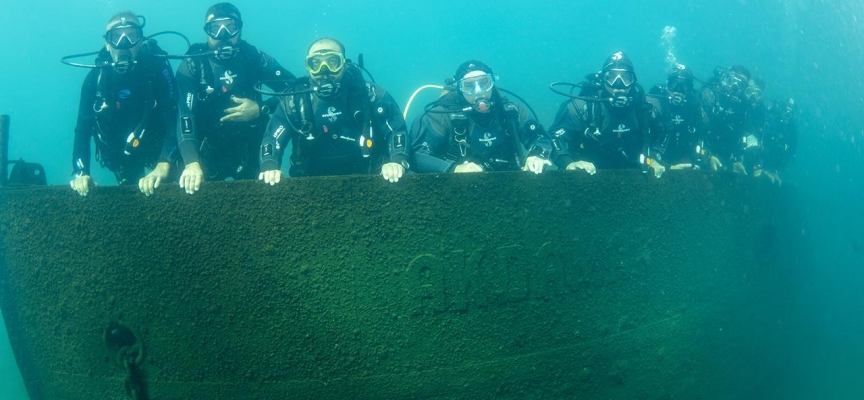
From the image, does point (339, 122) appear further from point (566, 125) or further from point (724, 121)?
point (724, 121)

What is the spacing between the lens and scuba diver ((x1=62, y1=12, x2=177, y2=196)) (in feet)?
14.4

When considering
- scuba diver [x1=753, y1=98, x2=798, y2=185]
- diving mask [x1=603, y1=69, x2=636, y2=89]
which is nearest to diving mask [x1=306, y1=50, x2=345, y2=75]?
diving mask [x1=603, y1=69, x2=636, y2=89]

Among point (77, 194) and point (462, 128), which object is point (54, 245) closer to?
point (77, 194)

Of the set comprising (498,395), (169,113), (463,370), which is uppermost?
(169,113)

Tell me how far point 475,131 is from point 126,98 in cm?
365

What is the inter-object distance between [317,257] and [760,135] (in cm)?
1044

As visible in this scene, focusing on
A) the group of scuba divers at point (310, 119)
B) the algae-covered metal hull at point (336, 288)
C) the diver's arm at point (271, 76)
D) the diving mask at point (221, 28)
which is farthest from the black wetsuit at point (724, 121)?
the diving mask at point (221, 28)

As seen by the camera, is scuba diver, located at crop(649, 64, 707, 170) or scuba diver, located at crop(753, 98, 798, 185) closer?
scuba diver, located at crop(649, 64, 707, 170)

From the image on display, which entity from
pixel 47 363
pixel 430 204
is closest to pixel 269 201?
pixel 430 204

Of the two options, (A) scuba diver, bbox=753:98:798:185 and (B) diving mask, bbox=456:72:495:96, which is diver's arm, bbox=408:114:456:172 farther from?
(A) scuba diver, bbox=753:98:798:185

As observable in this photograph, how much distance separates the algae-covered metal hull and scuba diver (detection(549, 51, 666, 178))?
1.74 metres

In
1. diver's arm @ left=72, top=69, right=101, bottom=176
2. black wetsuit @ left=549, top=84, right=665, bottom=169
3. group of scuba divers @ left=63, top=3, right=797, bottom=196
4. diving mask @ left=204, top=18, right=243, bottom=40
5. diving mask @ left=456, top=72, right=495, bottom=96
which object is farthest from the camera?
black wetsuit @ left=549, top=84, right=665, bottom=169

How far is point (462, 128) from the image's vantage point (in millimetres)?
4652

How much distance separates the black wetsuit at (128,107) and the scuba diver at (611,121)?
4.26 meters
